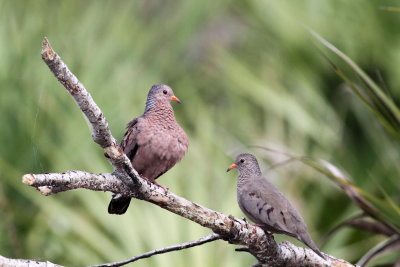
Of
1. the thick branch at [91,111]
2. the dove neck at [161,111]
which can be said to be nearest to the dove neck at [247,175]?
the dove neck at [161,111]

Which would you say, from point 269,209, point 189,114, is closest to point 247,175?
point 269,209

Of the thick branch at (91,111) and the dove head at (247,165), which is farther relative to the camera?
the dove head at (247,165)

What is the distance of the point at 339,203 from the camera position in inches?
267

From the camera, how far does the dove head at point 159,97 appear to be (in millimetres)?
4074

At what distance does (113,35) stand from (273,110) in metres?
1.61

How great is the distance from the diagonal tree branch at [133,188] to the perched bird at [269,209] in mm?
88

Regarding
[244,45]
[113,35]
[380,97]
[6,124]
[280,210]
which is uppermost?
[244,45]

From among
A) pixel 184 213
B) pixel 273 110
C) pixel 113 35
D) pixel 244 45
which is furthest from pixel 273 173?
pixel 184 213

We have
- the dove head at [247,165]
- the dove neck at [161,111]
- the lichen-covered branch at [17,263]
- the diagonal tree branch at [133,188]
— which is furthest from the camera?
the dove head at [247,165]

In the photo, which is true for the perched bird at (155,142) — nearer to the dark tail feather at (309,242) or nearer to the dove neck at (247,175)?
the dove neck at (247,175)

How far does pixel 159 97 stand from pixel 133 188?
1.15 metres

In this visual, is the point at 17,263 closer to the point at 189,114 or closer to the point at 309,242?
the point at 309,242

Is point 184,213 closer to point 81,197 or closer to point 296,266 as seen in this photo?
point 296,266

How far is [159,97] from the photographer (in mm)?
4109
